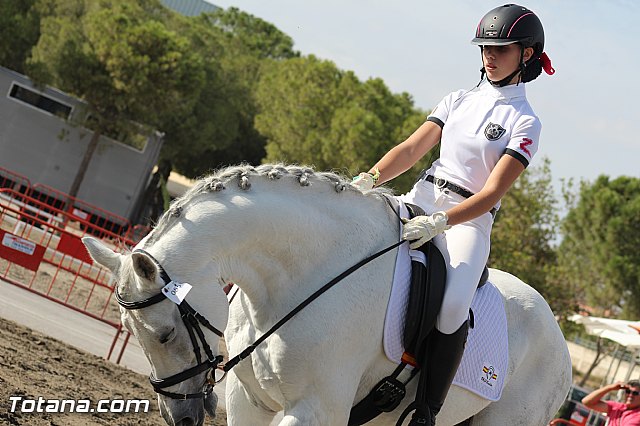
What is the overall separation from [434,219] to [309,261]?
68cm

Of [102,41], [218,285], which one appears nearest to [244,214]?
[218,285]

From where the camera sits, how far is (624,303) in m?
33.9

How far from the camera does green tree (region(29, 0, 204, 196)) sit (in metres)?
33.1

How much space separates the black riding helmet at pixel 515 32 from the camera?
4.82 meters

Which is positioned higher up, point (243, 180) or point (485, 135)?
point (485, 135)

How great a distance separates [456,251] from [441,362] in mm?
597

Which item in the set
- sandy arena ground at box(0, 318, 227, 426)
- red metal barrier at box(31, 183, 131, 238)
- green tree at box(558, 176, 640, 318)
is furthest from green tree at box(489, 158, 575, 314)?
sandy arena ground at box(0, 318, 227, 426)

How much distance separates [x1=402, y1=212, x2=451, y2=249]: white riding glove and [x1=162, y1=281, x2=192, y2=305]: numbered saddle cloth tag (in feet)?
4.25

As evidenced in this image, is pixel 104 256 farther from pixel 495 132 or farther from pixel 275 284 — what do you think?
pixel 495 132

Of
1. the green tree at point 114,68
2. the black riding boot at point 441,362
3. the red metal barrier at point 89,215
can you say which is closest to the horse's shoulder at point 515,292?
the black riding boot at point 441,362

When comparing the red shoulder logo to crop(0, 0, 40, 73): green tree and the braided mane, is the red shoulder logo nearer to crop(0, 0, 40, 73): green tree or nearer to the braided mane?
the braided mane

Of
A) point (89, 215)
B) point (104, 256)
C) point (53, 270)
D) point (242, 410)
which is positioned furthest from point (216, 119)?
point (104, 256)

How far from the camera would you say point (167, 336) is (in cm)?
381

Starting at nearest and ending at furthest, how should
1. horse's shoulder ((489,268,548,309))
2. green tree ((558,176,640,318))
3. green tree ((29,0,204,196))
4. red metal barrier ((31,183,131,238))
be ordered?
1. horse's shoulder ((489,268,548,309))
2. red metal barrier ((31,183,131,238))
3. green tree ((29,0,204,196))
4. green tree ((558,176,640,318))
